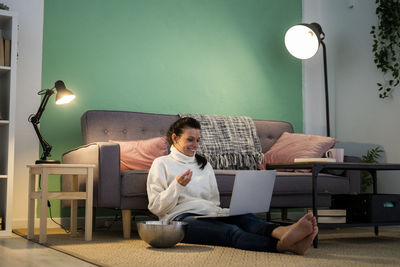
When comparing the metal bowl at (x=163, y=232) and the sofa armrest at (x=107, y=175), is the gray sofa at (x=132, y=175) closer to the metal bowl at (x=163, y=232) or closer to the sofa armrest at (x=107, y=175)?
the sofa armrest at (x=107, y=175)

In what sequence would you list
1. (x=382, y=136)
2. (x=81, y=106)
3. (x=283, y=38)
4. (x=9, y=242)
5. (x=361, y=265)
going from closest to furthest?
1. (x=361, y=265)
2. (x=9, y=242)
3. (x=81, y=106)
4. (x=382, y=136)
5. (x=283, y=38)

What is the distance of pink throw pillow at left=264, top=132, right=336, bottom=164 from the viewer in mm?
3852

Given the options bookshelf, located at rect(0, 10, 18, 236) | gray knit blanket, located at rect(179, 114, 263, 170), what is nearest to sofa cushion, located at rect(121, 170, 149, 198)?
bookshelf, located at rect(0, 10, 18, 236)

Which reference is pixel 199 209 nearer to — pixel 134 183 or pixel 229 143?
pixel 134 183

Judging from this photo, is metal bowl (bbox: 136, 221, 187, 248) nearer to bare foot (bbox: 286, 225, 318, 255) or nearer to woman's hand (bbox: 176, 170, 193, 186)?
woman's hand (bbox: 176, 170, 193, 186)

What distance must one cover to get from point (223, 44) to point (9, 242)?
2.44 metres

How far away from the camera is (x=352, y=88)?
15.0 ft

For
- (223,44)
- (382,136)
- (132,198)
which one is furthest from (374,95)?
(132,198)

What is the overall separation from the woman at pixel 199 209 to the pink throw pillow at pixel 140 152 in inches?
19.5

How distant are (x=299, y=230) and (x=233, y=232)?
1.18ft

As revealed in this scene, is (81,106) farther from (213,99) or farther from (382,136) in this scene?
(382,136)

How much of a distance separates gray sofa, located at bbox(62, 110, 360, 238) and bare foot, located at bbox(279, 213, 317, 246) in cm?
104

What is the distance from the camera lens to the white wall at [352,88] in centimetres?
419

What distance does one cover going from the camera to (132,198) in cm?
305
